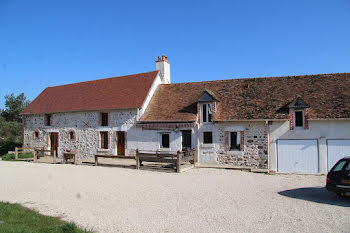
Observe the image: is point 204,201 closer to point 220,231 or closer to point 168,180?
point 220,231

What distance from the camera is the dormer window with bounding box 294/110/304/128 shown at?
1572cm

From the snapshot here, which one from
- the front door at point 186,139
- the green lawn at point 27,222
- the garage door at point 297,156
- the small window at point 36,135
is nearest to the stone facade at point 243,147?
the garage door at point 297,156

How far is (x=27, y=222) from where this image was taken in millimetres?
6734

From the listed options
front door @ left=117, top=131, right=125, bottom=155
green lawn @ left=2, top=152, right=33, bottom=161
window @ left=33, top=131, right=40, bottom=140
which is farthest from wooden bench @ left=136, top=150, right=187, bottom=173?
window @ left=33, top=131, right=40, bottom=140

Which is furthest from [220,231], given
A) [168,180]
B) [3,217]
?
[168,180]

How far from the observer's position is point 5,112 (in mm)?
50156

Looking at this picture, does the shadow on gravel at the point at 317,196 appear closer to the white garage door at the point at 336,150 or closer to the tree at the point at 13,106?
the white garage door at the point at 336,150

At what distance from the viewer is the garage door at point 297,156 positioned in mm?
15227

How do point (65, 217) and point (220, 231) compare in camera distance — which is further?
point (65, 217)

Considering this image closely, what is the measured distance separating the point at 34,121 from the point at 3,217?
64.1 feet

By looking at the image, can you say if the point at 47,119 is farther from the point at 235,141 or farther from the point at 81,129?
the point at 235,141

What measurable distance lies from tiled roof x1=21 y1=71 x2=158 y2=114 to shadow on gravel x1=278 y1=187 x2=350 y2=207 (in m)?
11.9

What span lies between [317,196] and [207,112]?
30.0 feet

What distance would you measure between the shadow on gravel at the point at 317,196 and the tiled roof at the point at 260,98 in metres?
5.89
